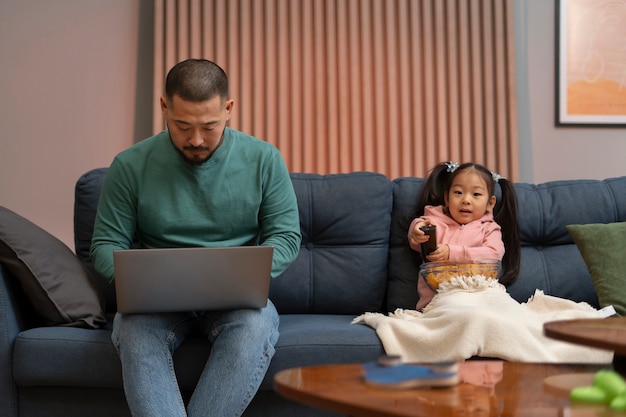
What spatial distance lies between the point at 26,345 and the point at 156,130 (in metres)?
1.74

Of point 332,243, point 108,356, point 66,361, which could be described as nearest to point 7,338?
point 66,361

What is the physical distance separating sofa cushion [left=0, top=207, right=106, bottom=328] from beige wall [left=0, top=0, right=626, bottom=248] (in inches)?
57.6

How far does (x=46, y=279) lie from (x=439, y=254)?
112 centimetres

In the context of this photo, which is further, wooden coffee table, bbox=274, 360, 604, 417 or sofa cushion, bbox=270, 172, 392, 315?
sofa cushion, bbox=270, 172, 392, 315

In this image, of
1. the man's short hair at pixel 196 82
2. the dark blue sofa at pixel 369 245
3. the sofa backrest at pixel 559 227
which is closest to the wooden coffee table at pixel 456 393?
the dark blue sofa at pixel 369 245

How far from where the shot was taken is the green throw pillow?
7.50 feet

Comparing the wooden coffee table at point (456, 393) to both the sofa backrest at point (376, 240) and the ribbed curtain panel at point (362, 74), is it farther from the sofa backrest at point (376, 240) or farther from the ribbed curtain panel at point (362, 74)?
the ribbed curtain panel at point (362, 74)

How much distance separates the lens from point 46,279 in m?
2.09

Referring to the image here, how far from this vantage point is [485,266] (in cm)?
229

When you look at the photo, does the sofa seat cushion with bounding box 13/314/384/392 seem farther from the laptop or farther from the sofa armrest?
the laptop

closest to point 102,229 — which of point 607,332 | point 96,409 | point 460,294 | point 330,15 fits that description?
point 96,409

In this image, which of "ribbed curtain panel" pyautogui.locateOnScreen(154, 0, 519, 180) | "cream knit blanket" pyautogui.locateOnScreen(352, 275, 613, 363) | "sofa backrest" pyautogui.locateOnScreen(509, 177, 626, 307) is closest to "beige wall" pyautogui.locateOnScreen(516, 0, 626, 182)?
"ribbed curtain panel" pyautogui.locateOnScreen(154, 0, 519, 180)

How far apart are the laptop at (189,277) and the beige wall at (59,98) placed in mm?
1970

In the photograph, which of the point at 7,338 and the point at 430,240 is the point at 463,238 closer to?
the point at 430,240
